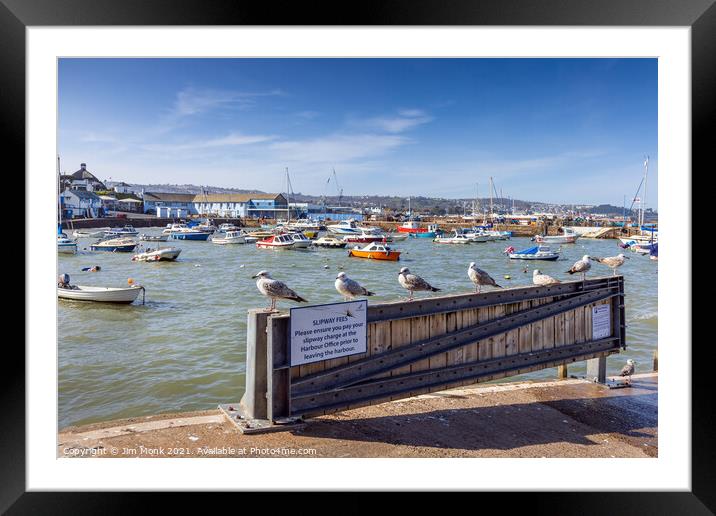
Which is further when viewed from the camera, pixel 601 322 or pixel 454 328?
pixel 601 322

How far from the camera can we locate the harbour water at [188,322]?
7.12 m

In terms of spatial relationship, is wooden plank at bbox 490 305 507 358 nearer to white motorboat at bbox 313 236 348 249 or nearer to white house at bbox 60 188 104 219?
white house at bbox 60 188 104 219

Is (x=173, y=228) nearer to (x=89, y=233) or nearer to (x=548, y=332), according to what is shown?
(x=89, y=233)

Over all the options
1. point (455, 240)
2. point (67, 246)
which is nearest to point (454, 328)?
point (67, 246)

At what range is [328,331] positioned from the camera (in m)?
4.07

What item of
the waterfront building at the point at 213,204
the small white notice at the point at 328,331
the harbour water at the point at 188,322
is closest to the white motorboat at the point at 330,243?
the waterfront building at the point at 213,204

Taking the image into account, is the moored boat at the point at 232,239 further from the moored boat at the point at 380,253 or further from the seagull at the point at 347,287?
the seagull at the point at 347,287

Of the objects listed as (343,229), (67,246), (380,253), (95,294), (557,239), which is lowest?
(95,294)

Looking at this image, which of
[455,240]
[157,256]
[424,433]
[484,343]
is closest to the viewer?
[424,433]

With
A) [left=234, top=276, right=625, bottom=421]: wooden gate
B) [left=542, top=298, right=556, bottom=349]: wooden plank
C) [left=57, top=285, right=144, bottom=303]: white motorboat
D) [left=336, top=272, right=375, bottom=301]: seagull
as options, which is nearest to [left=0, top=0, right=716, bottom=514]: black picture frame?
[left=234, top=276, right=625, bottom=421]: wooden gate

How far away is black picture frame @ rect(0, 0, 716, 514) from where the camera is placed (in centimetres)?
370
